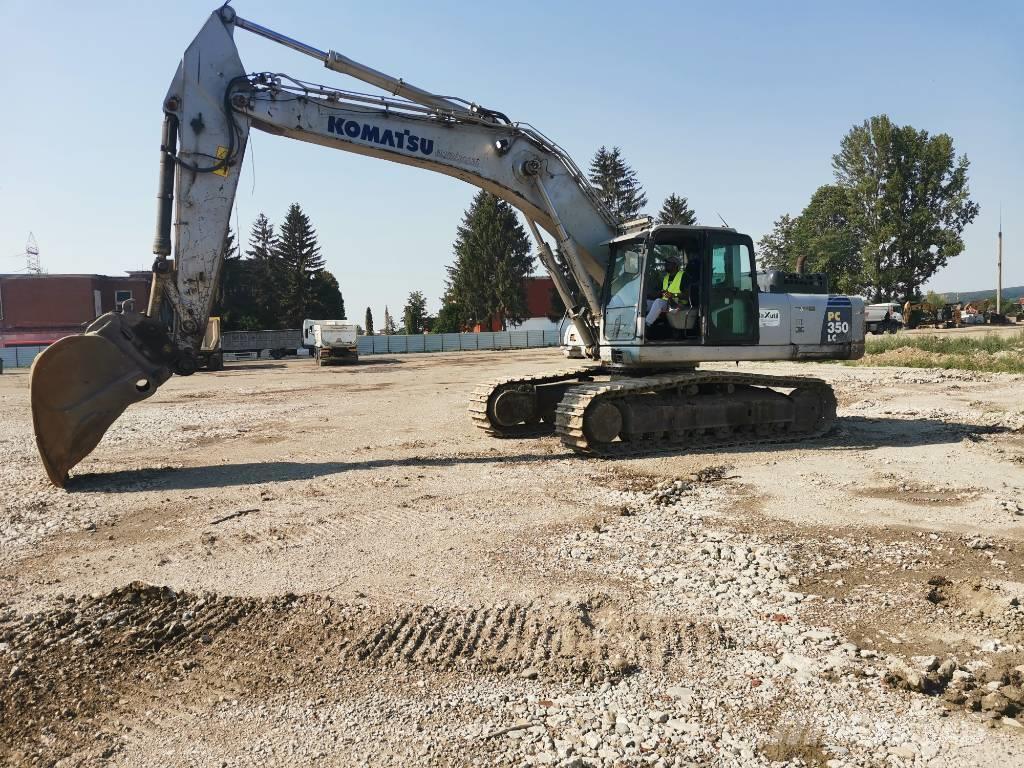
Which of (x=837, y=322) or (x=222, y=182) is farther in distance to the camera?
(x=837, y=322)

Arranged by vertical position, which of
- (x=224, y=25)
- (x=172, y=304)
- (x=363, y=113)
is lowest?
(x=172, y=304)

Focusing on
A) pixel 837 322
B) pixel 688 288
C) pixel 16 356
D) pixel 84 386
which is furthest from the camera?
pixel 16 356

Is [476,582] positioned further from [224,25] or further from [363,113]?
[224,25]

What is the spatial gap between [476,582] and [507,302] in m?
63.1

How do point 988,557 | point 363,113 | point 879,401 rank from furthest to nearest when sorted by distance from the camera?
point 879,401 < point 363,113 < point 988,557

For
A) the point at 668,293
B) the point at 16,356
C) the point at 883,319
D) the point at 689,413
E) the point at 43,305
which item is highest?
the point at 43,305

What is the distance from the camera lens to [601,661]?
13.2ft

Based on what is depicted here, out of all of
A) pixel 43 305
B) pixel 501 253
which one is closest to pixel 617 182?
pixel 501 253

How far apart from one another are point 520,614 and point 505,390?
21.7 ft

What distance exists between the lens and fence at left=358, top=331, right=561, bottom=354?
55719 millimetres

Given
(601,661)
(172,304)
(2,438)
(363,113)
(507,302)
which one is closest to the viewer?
(601,661)

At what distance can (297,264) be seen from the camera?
64438 mm

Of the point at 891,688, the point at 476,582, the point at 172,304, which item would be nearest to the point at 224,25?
the point at 172,304

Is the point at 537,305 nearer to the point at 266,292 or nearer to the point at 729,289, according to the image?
the point at 266,292
